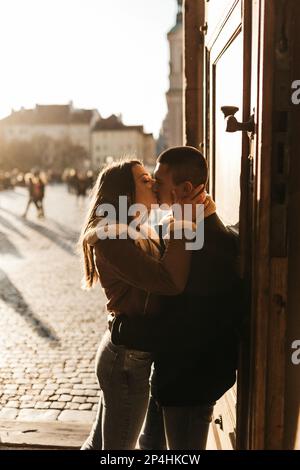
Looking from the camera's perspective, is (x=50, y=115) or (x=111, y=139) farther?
(x=50, y=115)

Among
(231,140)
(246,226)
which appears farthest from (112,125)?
(246,226)

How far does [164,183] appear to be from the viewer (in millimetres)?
2297

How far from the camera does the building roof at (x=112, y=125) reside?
107 m

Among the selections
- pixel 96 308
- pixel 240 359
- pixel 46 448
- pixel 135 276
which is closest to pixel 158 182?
pixel 135 276

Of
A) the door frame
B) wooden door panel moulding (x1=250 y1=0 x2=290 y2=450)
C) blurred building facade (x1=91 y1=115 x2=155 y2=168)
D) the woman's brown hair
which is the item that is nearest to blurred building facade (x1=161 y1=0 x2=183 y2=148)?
the woman's brown hair

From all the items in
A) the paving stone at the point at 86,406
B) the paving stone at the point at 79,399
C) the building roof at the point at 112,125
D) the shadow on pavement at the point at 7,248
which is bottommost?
the paving stone at the point at 86,406

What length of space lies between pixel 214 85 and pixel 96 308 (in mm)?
4935

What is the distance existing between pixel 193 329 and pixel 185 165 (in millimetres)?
630

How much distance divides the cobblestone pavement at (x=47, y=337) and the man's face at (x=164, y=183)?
2493 mm

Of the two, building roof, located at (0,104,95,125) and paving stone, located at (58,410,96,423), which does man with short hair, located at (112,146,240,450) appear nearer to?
paving stone, located at (58,410,96,423)

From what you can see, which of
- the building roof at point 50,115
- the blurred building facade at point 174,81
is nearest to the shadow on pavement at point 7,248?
the blurred building facade at point 174,81

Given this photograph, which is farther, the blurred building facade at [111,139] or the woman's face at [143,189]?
the blurred building facade at [111,139]

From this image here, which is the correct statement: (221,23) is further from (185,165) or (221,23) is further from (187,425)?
(187,425)
